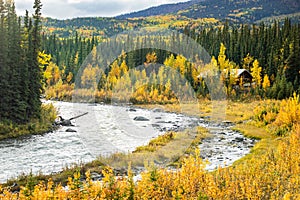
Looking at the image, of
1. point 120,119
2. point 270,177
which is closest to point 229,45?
point 120,119

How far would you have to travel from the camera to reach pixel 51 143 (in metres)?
28.7

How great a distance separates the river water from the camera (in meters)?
22.0

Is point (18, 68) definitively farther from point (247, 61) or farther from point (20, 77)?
point (247, 61)

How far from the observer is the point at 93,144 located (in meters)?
28.2

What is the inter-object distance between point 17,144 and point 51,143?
2463 mm

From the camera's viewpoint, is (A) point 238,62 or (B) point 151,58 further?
(B) point 151,58

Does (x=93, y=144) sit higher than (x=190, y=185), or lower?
lower

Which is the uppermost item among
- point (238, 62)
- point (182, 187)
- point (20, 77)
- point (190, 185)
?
point (238, 62)

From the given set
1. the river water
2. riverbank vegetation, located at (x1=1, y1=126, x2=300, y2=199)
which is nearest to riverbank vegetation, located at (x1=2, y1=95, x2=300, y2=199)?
riverbank vegetation, located at (x1=1, y1=126, x2=300, y2=199)

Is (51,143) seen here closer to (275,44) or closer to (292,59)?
(292,59)

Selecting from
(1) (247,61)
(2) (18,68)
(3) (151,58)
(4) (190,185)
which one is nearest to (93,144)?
(2) (18,68)

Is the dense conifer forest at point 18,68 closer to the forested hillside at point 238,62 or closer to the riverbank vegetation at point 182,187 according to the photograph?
the riverbank vegetation at point 182,187

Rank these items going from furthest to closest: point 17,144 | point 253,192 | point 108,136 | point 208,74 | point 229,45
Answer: point 229,45
point 208,74
point 108,136
point 17,144
point 253,192

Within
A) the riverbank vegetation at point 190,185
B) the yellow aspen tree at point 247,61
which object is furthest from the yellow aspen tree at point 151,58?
the riverbank vegetation at point 190,185
